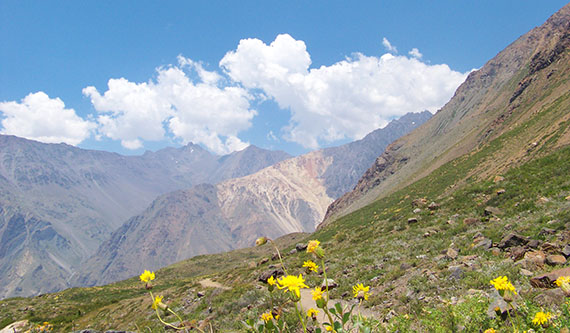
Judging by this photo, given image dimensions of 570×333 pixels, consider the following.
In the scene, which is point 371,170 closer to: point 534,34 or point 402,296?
point 534,34

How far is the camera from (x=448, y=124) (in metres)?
130

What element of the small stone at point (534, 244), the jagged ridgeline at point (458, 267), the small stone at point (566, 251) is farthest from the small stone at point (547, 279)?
the small stone at point (534, 244)

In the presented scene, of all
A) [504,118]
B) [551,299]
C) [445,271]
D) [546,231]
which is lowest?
[546,231]

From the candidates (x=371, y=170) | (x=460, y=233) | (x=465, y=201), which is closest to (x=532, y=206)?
(x=460, y=233)

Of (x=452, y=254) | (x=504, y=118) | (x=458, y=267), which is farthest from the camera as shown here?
(x=504, y=118)

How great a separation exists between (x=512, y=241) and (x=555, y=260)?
2.97 meters

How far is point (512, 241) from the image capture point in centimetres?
1131

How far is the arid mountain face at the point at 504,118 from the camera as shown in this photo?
35297 mm

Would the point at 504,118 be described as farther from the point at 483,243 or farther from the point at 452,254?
the point at 452,254

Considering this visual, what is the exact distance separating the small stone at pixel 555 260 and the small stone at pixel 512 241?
2521 mm

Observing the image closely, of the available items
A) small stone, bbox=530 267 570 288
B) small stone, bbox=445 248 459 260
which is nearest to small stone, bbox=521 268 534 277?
small stone, bbox=530 267 570 288

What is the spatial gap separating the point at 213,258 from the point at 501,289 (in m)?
93.7

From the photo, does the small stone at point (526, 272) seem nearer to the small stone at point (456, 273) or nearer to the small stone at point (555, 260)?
the small stone at point (555, 260)

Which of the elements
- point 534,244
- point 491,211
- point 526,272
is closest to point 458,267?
point 526,272
